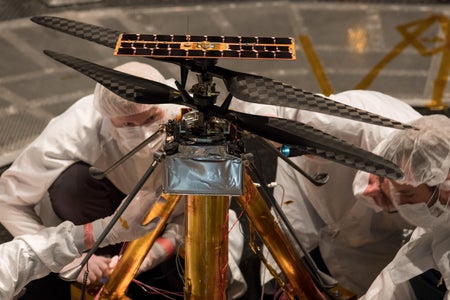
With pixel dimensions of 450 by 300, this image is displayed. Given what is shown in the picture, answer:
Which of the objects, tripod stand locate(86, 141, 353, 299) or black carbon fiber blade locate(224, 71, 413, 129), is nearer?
black carbon fiber blade locate(224, 71, 413, 129)

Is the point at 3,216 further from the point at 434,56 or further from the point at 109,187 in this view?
the point at 434,56

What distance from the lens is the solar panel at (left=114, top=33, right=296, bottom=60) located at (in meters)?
1.44

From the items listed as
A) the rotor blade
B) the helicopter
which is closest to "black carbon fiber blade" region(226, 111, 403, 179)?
the helicopter

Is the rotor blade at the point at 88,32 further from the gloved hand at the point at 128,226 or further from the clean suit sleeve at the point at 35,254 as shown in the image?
the clean suit sleeve at the point at 35,254

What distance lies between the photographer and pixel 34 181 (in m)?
2.48

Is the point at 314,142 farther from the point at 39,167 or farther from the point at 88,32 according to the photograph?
the point at 39,167

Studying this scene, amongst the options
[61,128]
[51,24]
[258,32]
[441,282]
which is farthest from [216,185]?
[258,32]

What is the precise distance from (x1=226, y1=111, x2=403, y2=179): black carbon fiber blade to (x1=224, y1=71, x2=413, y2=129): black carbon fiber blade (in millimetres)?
98

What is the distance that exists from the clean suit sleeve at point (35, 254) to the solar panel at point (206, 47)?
26.0 inches

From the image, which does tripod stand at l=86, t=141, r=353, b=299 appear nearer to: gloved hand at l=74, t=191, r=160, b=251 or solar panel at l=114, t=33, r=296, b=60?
gloved hand at l=74, t=191, r=160, b=251

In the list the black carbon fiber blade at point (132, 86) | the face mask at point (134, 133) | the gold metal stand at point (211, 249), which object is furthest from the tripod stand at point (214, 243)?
the face mask at point (134, 133)

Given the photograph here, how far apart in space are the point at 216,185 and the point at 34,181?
118cm

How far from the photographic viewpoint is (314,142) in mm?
1549

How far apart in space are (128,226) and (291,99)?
674 millimetres
